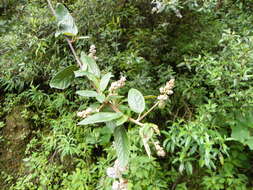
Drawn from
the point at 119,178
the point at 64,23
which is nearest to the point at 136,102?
the point at 119,178

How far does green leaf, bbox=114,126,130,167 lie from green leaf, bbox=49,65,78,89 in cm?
21

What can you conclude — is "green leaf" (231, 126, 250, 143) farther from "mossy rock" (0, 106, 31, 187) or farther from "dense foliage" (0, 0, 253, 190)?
"mossy rock" (0, 106, 31, 187)

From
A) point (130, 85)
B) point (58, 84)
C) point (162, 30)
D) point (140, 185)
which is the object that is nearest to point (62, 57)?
point (130, 85)

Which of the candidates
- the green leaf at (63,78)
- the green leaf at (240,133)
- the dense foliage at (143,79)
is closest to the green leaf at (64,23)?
the green leaf at (63,78)

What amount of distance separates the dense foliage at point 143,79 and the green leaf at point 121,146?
680mm

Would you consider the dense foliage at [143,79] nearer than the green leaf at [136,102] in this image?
No

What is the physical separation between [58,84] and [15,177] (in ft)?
4.36

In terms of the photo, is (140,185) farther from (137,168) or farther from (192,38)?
(192,38)

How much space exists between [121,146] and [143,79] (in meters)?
0.83

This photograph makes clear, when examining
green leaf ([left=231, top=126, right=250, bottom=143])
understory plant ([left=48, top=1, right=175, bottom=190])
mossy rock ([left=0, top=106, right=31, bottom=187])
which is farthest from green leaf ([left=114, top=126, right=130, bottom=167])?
mossy rock ([left=0, top=106, right=31, bottom=187])

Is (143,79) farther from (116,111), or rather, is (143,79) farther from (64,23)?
(116,111)

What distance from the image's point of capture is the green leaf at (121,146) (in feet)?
1.04

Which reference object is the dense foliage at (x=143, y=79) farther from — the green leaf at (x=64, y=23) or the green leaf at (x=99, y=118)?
the green leaf at (x=99, y=118)

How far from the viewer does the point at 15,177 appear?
1379 mm
